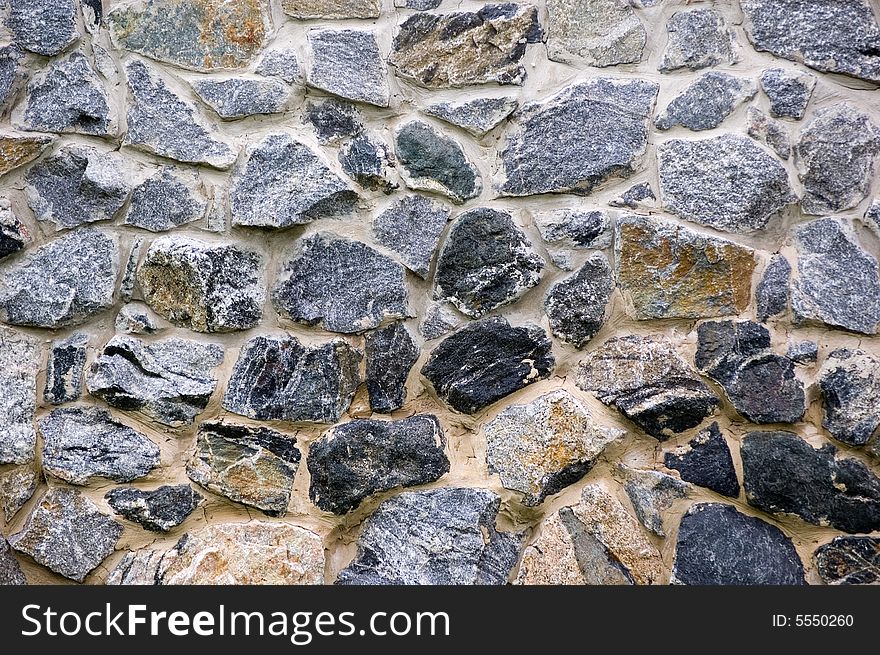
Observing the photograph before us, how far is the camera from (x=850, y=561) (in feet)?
5.31

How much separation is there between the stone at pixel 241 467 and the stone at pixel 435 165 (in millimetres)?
696

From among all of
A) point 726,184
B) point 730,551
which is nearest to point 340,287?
point 726,184

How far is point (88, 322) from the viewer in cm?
176

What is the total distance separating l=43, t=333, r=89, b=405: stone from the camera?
1732 mm

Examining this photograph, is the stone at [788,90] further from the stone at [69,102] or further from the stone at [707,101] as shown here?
the stone at [69,102]

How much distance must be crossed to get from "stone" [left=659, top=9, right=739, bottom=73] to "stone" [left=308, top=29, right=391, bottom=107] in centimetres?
66

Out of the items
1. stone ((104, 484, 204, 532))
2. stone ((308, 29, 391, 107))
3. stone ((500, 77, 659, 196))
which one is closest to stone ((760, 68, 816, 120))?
stone ((500, 77, 659, 196))

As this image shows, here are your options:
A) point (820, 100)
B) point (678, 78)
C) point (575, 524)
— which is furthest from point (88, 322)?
point (820, 100)

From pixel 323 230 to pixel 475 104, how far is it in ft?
1.52

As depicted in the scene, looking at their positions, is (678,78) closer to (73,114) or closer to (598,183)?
(598,183)

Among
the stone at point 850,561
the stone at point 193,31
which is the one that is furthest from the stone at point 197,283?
the stone at point 850,561

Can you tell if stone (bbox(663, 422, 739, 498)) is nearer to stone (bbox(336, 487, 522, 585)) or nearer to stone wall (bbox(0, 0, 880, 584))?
stone wall (bbox(0, 0, 880, 584))

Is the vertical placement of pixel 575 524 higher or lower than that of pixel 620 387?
lower

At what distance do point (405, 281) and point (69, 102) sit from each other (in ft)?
2.88
